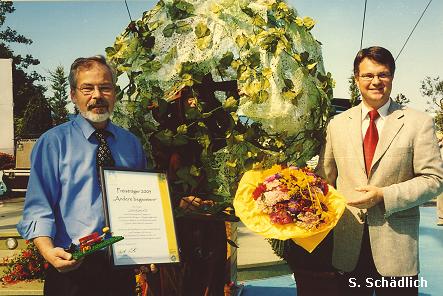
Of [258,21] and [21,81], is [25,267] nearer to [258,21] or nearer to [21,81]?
[258,21]

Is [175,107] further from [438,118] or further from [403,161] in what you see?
[438,118]

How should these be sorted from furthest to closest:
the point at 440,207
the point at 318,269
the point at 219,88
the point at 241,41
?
1. the point at 440,207
2. the point at 318,269
3. the point at 219,88
4. the point at 241,41

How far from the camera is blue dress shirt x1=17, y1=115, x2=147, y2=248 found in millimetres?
1938

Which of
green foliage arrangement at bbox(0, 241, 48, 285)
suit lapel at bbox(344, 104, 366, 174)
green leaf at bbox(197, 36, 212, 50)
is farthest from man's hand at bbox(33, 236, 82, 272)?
green foliage arrangement at bbox(0, 241, 48, 285)

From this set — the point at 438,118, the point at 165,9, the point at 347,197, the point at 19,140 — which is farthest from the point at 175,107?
the point at 19,140

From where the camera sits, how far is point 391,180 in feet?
7.68

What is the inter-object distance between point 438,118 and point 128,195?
10.0 m

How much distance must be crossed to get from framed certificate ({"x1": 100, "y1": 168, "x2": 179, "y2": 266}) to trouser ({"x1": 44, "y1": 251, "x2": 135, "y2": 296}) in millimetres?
106

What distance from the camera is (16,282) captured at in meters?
4.41

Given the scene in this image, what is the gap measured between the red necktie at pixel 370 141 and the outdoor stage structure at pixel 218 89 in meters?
0.23

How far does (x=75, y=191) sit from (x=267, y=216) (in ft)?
2.70

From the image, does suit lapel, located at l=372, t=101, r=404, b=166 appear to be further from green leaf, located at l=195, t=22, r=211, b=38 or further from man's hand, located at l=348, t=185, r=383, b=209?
green leaf, located at l=195, t=22, r=211, b=38

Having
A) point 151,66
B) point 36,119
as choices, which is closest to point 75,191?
point 151,66

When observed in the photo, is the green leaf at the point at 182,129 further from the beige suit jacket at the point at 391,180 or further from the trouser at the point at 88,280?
the beige suit jacket at the point at 391,180
